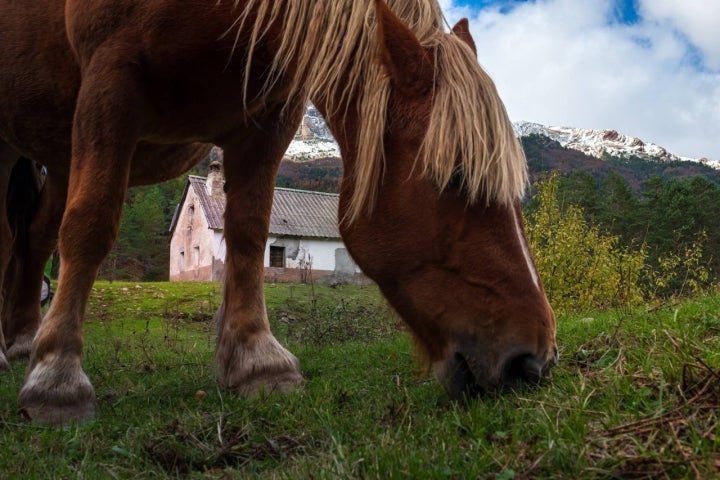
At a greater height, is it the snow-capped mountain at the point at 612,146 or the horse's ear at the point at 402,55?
the snow-capped mountain at the point at 612,146

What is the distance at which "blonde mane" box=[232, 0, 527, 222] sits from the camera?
2.33m

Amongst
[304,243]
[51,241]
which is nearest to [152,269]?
[304,243]

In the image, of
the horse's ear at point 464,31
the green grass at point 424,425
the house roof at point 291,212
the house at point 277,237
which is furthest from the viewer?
the house roof at point 291,212

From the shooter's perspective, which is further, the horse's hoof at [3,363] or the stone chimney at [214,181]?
the stone chimney at [214,181]

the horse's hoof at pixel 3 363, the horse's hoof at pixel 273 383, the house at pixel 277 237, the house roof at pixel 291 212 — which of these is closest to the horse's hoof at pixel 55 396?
the horse's hoof at pixel 273 383

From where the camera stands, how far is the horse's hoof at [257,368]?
11.6ft

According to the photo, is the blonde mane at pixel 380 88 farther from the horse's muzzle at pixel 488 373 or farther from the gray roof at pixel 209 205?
the gray roof at pixel 209 205

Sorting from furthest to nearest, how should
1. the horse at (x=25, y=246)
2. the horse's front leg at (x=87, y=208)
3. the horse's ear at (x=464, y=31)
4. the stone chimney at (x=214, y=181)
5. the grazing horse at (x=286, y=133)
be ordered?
the stone chimney at (x=214, y=181) → the horse at (x=25, y=246) → the horse's ear at (x=464, y=31) → the horse's front leg at (x=87, y=208) → the grazing horse at (x=286, y=133)

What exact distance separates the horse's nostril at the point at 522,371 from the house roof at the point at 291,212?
1107 inches

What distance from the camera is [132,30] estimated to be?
307 cm

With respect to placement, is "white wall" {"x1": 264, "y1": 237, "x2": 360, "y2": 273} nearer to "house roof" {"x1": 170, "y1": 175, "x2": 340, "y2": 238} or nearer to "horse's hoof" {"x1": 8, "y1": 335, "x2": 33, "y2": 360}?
"house roof" {"x1": 170, "y1": 175, "x2": 340, "y2": 238}

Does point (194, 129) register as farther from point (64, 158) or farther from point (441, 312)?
point (441, 312)

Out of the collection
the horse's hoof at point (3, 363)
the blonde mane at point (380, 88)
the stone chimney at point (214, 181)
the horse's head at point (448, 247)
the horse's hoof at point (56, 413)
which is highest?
the stone chimney at point (214, 181)

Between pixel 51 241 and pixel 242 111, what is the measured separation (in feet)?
10.5
